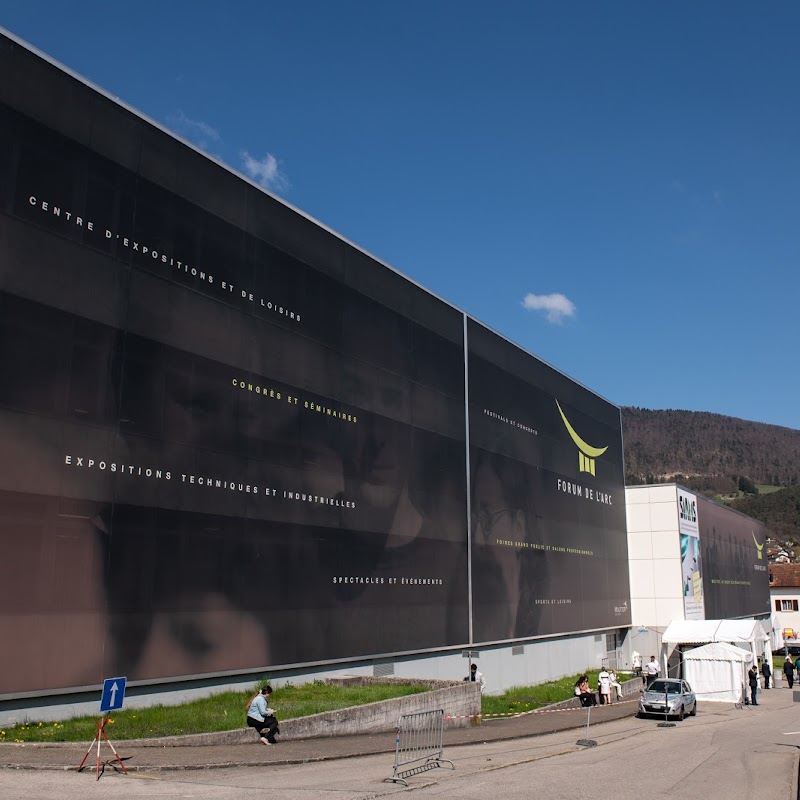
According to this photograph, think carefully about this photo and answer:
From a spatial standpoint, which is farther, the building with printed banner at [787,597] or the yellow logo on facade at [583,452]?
the building with printed banner at [787,597]

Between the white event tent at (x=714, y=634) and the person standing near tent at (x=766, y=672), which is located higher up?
the white event tent at (x=714, y=634)

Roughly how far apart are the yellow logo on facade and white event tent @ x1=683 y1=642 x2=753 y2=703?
46.3 feet

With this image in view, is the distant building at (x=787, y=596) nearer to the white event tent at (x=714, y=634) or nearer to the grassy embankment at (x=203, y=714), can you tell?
the white event tent at (x=714, y=634)

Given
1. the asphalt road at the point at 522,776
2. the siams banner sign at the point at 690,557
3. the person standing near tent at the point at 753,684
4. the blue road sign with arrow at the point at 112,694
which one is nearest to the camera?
the asphalt road at the point at 522,776

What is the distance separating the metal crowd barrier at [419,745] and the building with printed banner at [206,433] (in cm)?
737

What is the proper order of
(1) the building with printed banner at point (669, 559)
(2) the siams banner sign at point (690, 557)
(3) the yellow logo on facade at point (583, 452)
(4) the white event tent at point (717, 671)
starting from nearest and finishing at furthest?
(4) the white event tent at point (717, 671), (3) the yellow logo on facade at point (583, 452), (1) the building with printed banner at point (669, 559), (2) the siams banner sign at point (690, 557)

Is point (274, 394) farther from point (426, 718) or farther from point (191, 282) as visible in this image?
point (426, 718)

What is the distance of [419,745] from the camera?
56.9ft

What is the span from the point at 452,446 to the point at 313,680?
13115 mm

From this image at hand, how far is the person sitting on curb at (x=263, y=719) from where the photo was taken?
60.0ft

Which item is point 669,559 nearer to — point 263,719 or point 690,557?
point 690,557

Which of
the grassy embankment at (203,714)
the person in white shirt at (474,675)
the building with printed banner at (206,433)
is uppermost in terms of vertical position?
the building with printed banner at (206,433)

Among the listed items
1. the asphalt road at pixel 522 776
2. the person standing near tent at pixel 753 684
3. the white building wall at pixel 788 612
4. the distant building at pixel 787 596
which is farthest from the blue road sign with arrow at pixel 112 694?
the distant building at pixel 787 596

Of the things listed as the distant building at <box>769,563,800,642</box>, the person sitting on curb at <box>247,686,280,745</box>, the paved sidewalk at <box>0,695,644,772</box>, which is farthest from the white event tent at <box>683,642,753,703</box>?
the distant building at <box>769,563,800,642</box>
